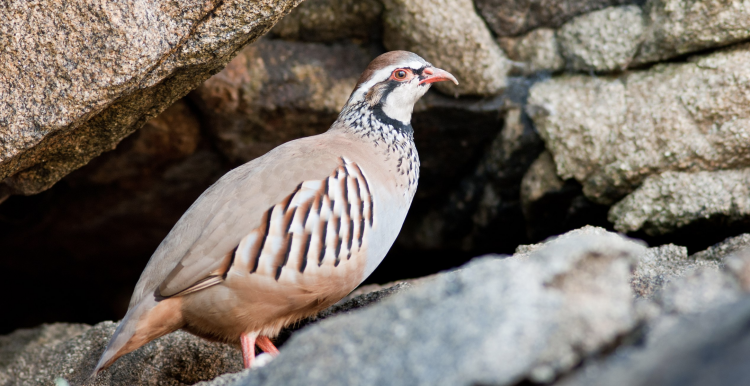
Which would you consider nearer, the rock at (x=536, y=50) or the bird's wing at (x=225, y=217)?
the bird's wing at (x=225, y=217)

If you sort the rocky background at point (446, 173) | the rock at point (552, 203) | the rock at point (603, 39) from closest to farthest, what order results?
the rocky background at point (446, 173), the rock at point (603, 39), the rock at point (552, 203)

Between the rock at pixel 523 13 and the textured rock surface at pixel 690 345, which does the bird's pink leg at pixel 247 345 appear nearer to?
the textured rock surface at pixel 690 345

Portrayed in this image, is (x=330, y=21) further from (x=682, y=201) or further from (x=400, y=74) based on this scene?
(x=682, y=201)

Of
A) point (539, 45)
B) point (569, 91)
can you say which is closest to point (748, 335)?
point (569, 91)

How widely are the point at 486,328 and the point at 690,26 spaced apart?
3.15 meters

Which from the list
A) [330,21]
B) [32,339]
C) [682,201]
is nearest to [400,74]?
[330,21]

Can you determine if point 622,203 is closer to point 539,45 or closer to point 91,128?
point 539,45

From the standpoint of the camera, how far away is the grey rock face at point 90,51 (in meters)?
2.68

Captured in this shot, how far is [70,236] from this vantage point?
6.05m

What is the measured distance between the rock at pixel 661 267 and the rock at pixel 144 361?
1.29 meters

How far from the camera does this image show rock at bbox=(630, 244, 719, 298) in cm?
288

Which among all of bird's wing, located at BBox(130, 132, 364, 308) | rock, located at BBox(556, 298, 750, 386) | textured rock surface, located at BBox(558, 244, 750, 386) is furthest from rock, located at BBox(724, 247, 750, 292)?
bird's wing, located at BBox(130, 132, 364, 308)

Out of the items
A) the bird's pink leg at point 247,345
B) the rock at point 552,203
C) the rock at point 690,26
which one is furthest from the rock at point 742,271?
the rock at point 552,203

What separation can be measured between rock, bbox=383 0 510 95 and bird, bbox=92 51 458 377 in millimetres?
1585
